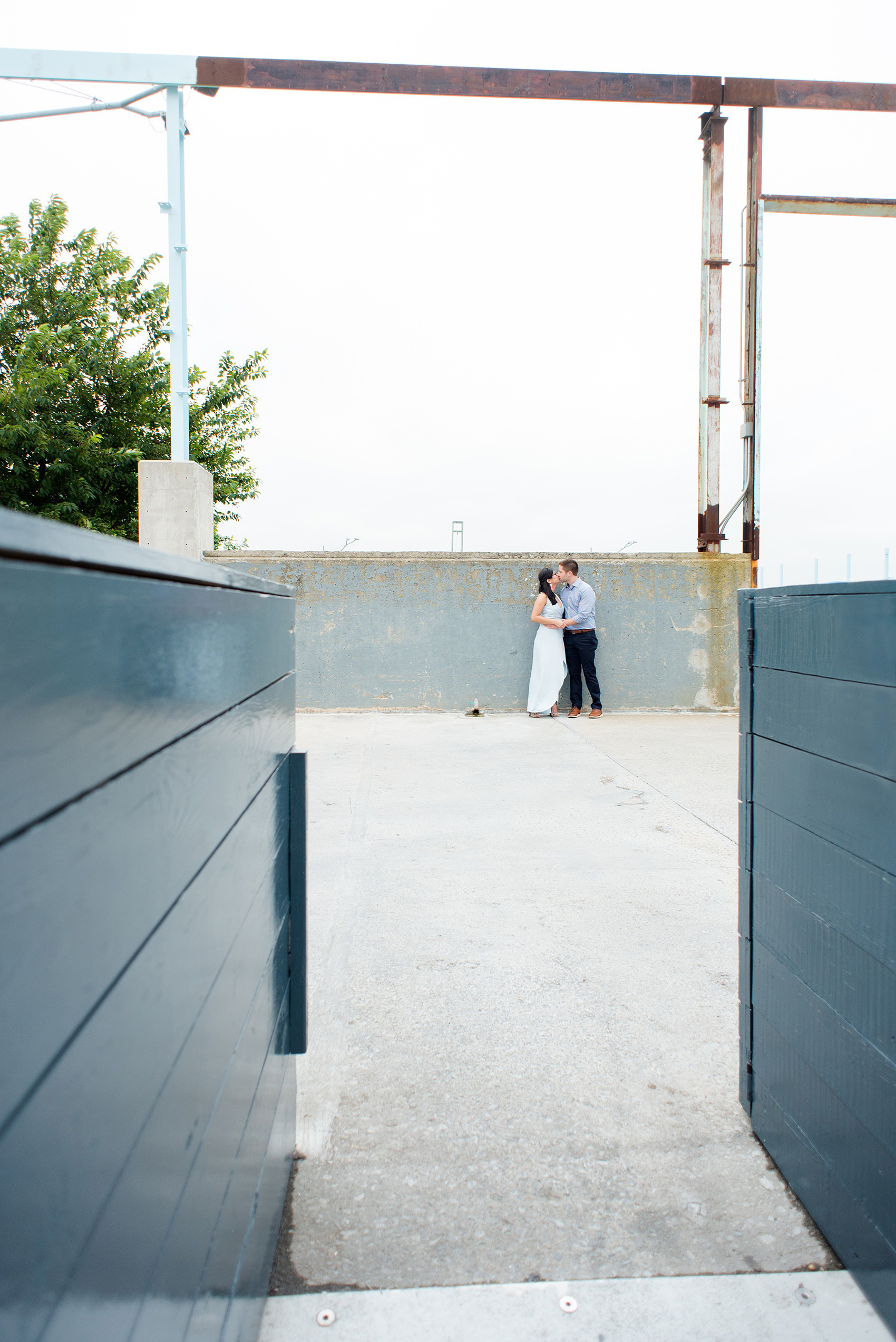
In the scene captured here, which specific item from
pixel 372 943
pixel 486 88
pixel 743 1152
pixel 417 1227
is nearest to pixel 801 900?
pixel 743 1152

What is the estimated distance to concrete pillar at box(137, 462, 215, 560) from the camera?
29.9 ft

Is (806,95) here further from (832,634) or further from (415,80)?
(832,634)

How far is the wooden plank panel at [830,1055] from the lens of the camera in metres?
1.43

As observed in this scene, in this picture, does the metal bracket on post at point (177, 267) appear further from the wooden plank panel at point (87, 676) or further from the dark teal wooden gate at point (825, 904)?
the wooden plank panel at point (87, 676)

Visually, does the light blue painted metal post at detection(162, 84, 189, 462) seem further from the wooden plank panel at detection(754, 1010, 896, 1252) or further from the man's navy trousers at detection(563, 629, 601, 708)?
the wooden plank panel at detection(754, 1010, 896, 1252)

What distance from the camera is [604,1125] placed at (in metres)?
2.02

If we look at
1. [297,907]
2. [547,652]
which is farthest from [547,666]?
[297,907]

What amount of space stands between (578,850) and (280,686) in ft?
9.64

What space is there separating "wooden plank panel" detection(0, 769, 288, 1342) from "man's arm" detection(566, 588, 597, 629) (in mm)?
8257

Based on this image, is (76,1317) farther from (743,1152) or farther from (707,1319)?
(743,1152)

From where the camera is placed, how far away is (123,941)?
0.67 metres

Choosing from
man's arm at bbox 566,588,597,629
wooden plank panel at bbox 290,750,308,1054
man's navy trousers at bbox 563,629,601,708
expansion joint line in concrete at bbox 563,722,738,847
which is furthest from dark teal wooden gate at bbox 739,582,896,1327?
man's navy trousers at bbox 563,629,601,708

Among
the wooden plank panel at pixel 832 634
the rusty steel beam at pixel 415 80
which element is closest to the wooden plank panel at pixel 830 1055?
the wooden plank panel at pixel 832 634

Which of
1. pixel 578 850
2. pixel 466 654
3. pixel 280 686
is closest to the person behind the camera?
pixel 280 686
